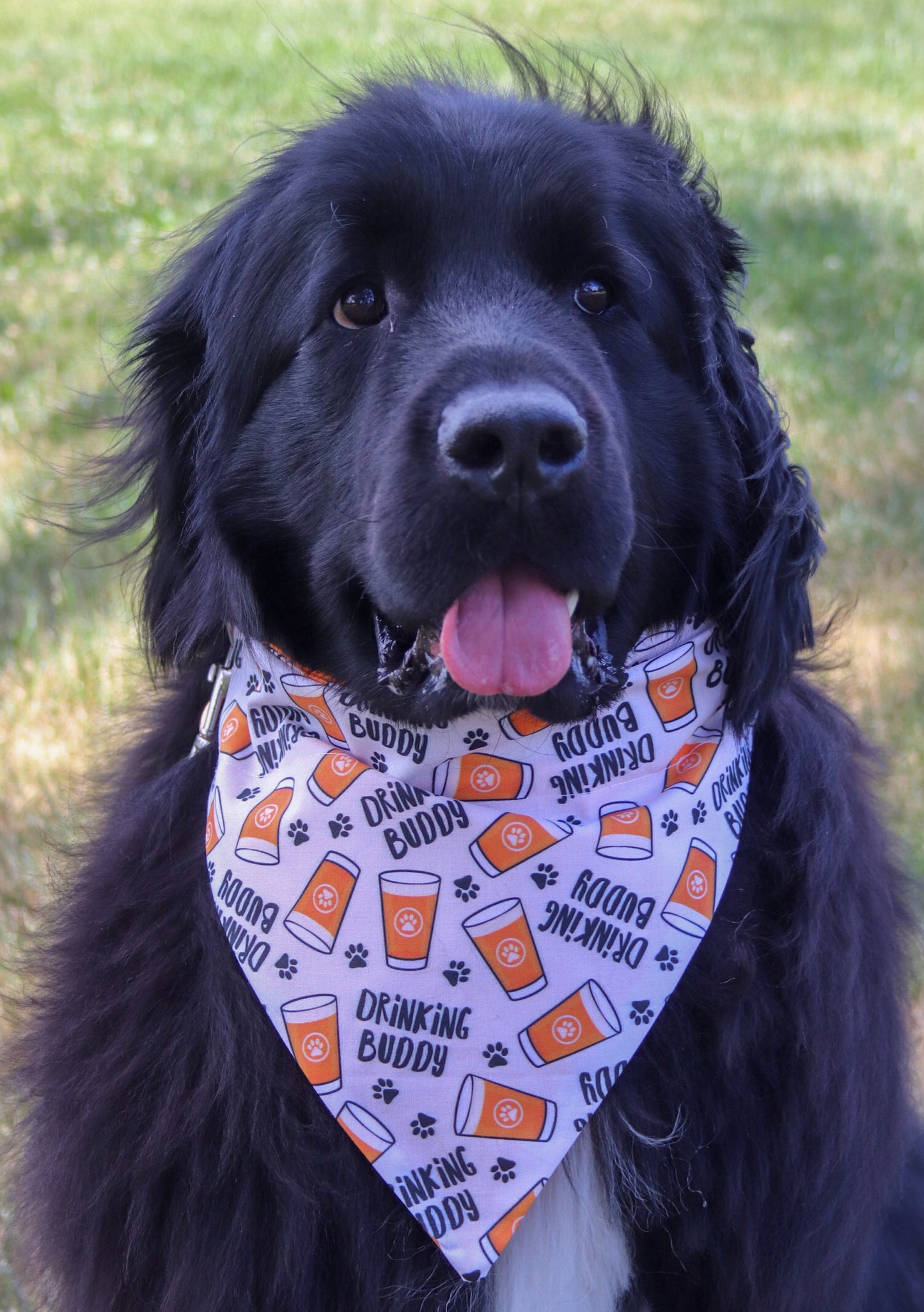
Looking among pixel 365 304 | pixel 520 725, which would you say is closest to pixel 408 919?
pixel 520 725

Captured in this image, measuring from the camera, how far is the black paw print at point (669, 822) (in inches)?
77.5

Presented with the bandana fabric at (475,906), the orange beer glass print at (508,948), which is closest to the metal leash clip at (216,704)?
the bandana fabric at (475,906)

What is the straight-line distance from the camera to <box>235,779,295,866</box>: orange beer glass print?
6.36ft

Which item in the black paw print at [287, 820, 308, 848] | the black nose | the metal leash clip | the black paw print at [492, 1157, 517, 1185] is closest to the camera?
the black nose

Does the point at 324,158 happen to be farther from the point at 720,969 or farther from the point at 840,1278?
the point at 840,1278

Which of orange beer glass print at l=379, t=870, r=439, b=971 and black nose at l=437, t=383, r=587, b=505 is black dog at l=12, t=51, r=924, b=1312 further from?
orange beer glass print at l=379, t=870, r=439, b=971

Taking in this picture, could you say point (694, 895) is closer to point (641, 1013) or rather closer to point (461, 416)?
point (641, 1013)

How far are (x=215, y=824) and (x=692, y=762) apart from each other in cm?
75

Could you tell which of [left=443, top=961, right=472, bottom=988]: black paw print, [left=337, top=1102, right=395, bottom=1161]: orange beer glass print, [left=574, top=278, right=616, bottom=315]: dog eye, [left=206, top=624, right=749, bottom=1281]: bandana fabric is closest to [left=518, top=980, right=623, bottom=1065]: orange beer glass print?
[left=206, top=624, right=749, bottom=1281]: bandana fabric

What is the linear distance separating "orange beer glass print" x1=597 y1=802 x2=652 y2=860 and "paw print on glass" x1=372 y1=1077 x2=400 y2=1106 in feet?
1.51

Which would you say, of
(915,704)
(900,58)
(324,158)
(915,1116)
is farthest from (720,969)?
(900,58)

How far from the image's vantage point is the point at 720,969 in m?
1.93

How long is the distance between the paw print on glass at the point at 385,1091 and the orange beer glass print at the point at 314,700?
0.51m

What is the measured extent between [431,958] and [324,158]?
1.21m
